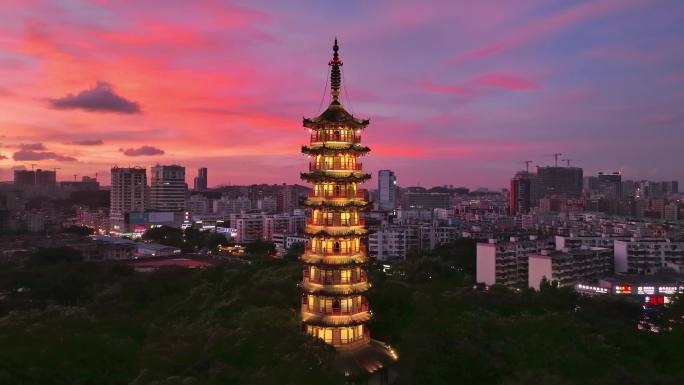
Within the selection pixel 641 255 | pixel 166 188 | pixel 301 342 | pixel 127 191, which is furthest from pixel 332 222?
pixel 166 188

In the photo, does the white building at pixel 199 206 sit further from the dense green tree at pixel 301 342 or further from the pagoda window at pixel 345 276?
the pagoda window at pixel 345 276

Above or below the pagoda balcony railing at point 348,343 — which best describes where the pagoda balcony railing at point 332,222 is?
above

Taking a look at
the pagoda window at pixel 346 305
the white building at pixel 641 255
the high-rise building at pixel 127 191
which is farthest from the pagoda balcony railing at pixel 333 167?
the high-rise building at pixel 127 191

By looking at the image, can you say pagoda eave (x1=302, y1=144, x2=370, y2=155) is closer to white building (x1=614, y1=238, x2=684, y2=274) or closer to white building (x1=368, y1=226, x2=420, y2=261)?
white building (x1=614, y1=238, x2=684, y2=274)

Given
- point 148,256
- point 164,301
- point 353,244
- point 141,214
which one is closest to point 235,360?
point 353,244

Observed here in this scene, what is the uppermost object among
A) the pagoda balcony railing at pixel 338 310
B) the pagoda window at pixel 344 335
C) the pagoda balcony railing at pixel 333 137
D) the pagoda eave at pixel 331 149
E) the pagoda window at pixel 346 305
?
the pagoda balcony railing at pixel 333 137

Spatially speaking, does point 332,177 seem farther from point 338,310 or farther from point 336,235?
point 338,310
